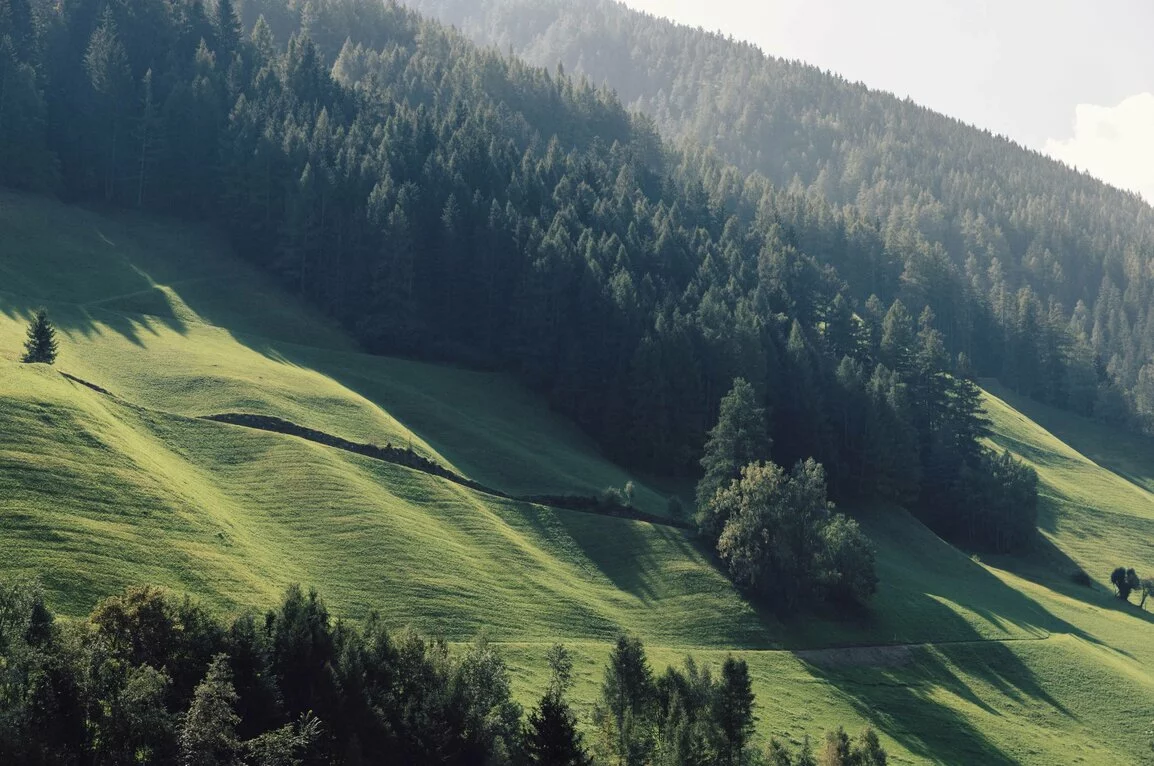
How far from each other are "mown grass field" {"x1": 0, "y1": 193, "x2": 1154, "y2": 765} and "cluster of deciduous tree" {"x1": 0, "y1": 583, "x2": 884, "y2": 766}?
26.3ft

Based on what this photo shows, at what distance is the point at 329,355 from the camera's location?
4781 inches

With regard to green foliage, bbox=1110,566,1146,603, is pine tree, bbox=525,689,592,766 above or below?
below

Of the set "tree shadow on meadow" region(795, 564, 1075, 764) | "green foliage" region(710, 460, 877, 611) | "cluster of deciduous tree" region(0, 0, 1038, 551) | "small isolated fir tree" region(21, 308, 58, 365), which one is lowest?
"tree shadow on meadow" region(795, 564, 1075, 764)

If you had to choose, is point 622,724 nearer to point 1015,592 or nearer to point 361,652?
point 361,652

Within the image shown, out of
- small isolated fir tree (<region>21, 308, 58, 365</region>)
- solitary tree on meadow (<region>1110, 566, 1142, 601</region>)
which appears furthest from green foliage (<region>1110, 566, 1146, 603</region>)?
small isolated fir tree (<region>21, 308, 58, 365</region>)

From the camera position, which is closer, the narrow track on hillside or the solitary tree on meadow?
the narrow track on hillside

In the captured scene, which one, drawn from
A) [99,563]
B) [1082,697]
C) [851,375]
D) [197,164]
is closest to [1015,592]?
[1082,697]

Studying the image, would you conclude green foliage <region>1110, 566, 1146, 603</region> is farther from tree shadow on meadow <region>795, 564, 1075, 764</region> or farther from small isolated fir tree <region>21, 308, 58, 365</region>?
small isolated fir tree <region>21, 308, 58, 365</region>

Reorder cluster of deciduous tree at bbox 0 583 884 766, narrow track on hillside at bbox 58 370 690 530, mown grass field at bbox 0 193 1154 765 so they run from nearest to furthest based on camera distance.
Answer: cluster of deciduous tree at bbox 0 583 884 766 < mown grass field at bbox 0 193 1154 765 < narrow track on hillside at bbox 58 370 690 530

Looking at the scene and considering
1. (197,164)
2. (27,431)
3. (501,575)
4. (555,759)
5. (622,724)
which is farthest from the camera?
(197,164)

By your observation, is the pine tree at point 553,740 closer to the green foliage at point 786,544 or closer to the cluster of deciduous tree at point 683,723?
the cluster of deciduous tree at point 683,723

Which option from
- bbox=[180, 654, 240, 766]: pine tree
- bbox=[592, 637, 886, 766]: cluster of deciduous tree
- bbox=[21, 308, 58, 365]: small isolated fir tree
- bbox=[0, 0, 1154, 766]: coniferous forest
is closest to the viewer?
bbox=[180, 654, 240, 766]: pine tree

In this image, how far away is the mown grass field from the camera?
66.8 metres

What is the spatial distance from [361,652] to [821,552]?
50.7m
